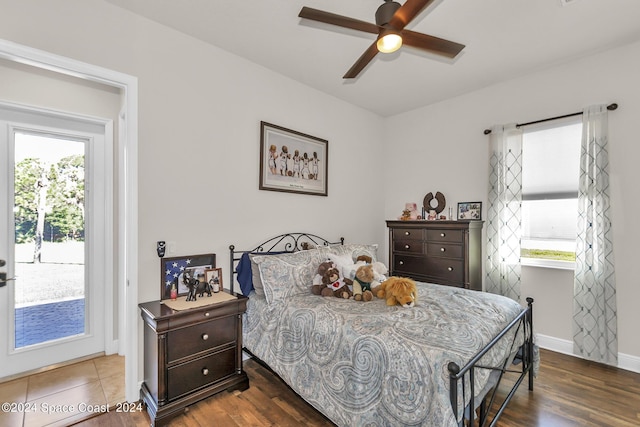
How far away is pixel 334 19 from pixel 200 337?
2.30 meters

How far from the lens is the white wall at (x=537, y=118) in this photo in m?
2.77

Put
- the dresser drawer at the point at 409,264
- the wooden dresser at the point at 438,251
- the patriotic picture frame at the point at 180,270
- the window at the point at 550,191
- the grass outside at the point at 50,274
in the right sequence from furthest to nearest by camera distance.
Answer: the dresser drawer at the point at 409,264
the wooden dresser at the point at 438,251
the window at the point at 550,191
the grass outside at the point at 50,274
the patriotic picture frame at the point at 180,270

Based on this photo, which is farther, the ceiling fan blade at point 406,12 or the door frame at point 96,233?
the door frame at point 96,233

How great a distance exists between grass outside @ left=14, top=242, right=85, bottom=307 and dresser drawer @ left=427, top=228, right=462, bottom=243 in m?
3.70

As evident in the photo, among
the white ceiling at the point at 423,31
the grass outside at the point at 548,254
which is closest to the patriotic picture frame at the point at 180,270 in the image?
the white ceiling at the point at 423,31

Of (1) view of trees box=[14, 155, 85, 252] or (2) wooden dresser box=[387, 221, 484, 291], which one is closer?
(1) view of trees box=[14, 155, 85, 252]

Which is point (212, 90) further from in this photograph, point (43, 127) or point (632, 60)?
point (632, 60)

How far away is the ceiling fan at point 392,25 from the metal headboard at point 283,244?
1.96 meters

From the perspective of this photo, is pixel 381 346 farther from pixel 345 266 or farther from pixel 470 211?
pixel 470 211

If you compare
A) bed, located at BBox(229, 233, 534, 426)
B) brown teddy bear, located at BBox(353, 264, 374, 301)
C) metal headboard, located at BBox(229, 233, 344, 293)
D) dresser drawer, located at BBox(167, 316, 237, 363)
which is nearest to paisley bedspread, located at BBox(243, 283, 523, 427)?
bed, located at BBox(229, 233, 534, 426)

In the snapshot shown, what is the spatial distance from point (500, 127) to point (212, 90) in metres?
3.16

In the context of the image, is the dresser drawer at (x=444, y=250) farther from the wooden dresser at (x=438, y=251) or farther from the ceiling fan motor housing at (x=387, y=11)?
the ceiling fan motor housing at (x=387, y=11)

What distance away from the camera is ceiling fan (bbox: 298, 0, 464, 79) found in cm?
168

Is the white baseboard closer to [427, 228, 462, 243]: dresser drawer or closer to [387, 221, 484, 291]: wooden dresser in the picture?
[387, 221, 484, 291]: wooden dresser
